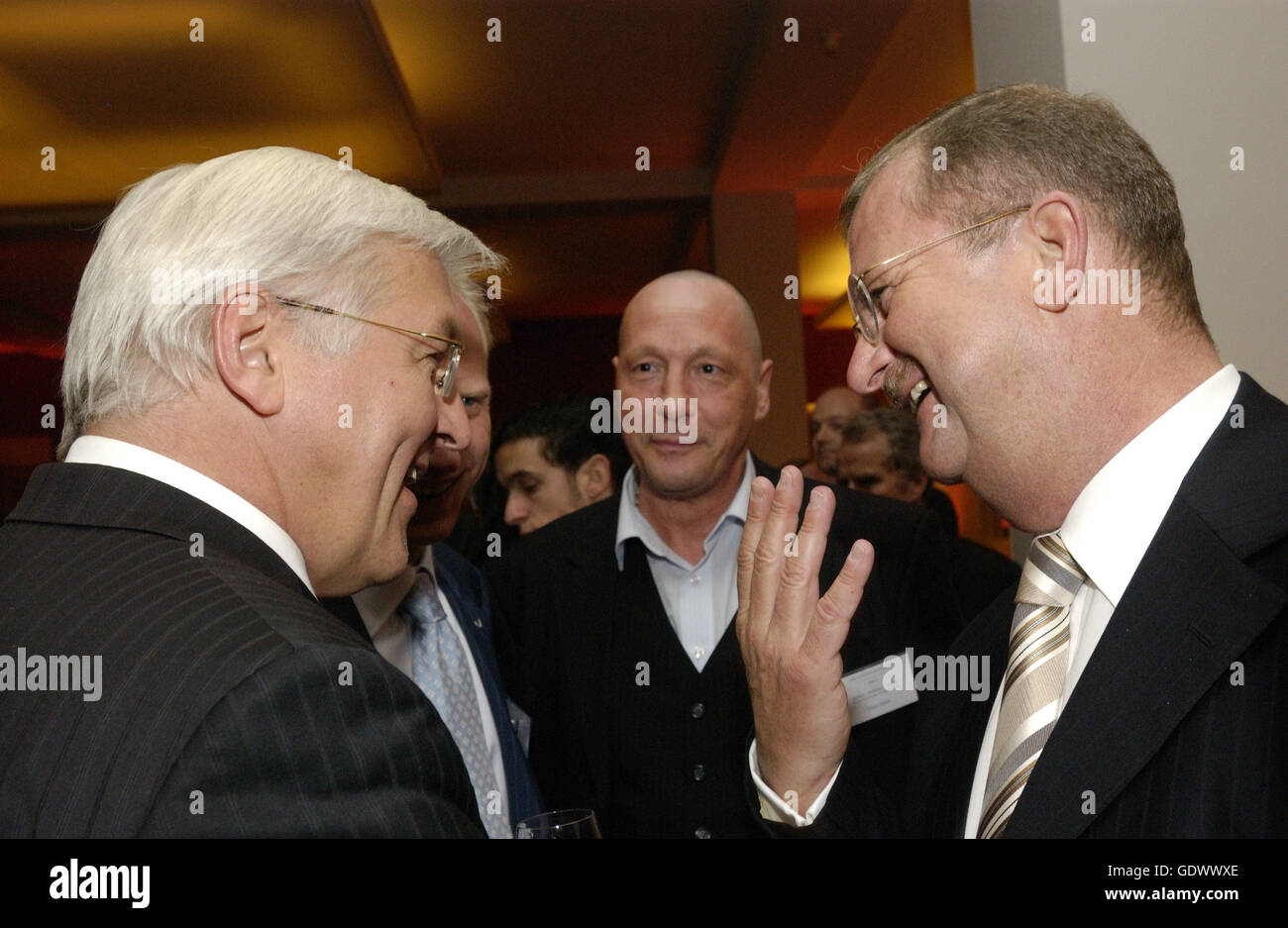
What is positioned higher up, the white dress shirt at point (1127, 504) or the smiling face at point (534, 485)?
the smiling face at point (534, 485)

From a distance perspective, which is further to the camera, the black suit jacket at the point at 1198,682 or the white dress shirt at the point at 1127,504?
the white dress shirt at the point at 1127,504

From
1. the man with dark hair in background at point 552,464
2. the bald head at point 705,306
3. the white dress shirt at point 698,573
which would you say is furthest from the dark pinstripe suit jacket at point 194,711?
the man with dark hair in background at point 552,464

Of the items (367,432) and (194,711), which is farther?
(367,432)


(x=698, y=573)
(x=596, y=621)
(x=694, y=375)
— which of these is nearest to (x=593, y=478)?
(x=694, y=375)

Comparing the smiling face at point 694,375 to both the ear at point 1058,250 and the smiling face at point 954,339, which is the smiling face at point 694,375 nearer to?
the smiling face at point 954,339

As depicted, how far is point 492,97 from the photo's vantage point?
18.5ft

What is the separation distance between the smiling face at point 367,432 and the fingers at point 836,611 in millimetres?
550

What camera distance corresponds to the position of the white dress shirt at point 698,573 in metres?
2.37

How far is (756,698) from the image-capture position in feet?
4.83

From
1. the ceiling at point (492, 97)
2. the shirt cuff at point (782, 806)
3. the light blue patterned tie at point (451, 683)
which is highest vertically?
the ceiling at point (492, 97)

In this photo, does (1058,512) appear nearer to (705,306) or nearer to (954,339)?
(954,339)

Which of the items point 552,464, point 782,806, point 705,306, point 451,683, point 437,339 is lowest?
point 782,806

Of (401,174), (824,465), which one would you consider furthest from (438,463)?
(401,174)

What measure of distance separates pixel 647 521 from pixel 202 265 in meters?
1.53
